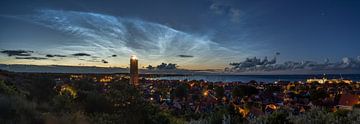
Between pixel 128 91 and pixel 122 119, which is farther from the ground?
pixel 128 91

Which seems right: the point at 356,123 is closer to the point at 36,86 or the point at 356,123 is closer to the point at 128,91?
the point at 128,91

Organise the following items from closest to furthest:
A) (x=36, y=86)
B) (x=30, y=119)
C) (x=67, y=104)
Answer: (x=30, y=119) < (x=67, y=104) < (x=36, y=86)

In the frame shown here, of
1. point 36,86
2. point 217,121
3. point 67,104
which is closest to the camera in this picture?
point 217,121

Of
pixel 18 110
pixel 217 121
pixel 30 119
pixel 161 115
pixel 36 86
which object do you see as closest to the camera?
pixel 217 121

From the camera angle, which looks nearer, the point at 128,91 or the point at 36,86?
the point at 128,91

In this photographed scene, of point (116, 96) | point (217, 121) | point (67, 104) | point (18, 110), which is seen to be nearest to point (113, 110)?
point (116, 96)

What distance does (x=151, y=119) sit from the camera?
478 inches

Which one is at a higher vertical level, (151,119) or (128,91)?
(128,91)

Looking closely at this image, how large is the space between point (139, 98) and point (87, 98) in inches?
212

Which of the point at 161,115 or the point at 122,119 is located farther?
the point at 161,115

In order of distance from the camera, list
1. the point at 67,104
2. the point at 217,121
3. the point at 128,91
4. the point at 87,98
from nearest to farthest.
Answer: the point at 217,121
the point at 128,91
the point at 67,104
the point at 87,98

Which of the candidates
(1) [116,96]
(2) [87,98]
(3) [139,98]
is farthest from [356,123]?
(2) [87,98]

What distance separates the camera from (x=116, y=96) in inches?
591

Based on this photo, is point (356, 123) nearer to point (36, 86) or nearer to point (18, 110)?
point (18, 110)
